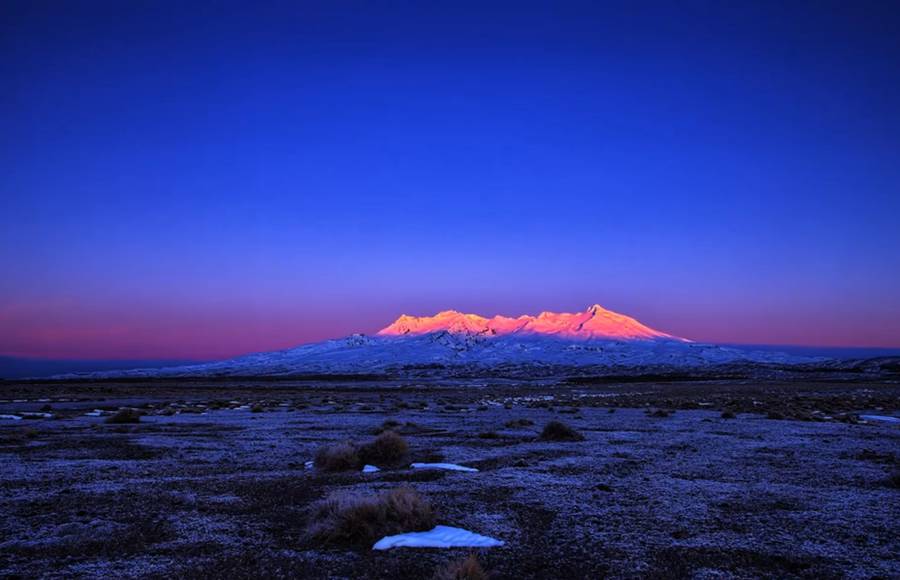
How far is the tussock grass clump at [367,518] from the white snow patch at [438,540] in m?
0.17

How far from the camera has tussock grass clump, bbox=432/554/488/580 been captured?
6207 mm

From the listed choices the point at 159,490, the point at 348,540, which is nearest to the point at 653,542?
the point at 348,540

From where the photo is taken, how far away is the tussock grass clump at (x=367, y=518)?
8.05 m

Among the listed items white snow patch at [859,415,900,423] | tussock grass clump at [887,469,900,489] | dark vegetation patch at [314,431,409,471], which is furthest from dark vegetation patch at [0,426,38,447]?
white snow patch at [859,415,900,423]

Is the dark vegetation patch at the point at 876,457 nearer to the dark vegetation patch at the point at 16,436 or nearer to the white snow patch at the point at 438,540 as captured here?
the white snow patch at the point at 438,540

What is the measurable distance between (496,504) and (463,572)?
4067mm

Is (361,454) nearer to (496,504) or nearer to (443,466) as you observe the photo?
(443,466)

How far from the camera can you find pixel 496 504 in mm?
10219

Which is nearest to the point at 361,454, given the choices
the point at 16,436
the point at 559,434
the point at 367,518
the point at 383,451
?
the point at 383,451

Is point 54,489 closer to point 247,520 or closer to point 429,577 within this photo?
point 247,520

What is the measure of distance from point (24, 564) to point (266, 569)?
3004 mm

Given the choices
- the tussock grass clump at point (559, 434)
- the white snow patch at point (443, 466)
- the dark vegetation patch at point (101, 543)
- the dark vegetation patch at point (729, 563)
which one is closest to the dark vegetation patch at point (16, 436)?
the dark vegetation patch at point (101, 543)

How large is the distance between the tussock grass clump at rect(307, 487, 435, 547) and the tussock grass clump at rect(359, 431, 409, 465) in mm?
6159

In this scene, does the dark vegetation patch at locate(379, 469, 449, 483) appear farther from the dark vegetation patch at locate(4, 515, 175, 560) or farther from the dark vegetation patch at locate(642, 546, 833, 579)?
the dark vegetation patch at locate(642, 546, 833, 579)
